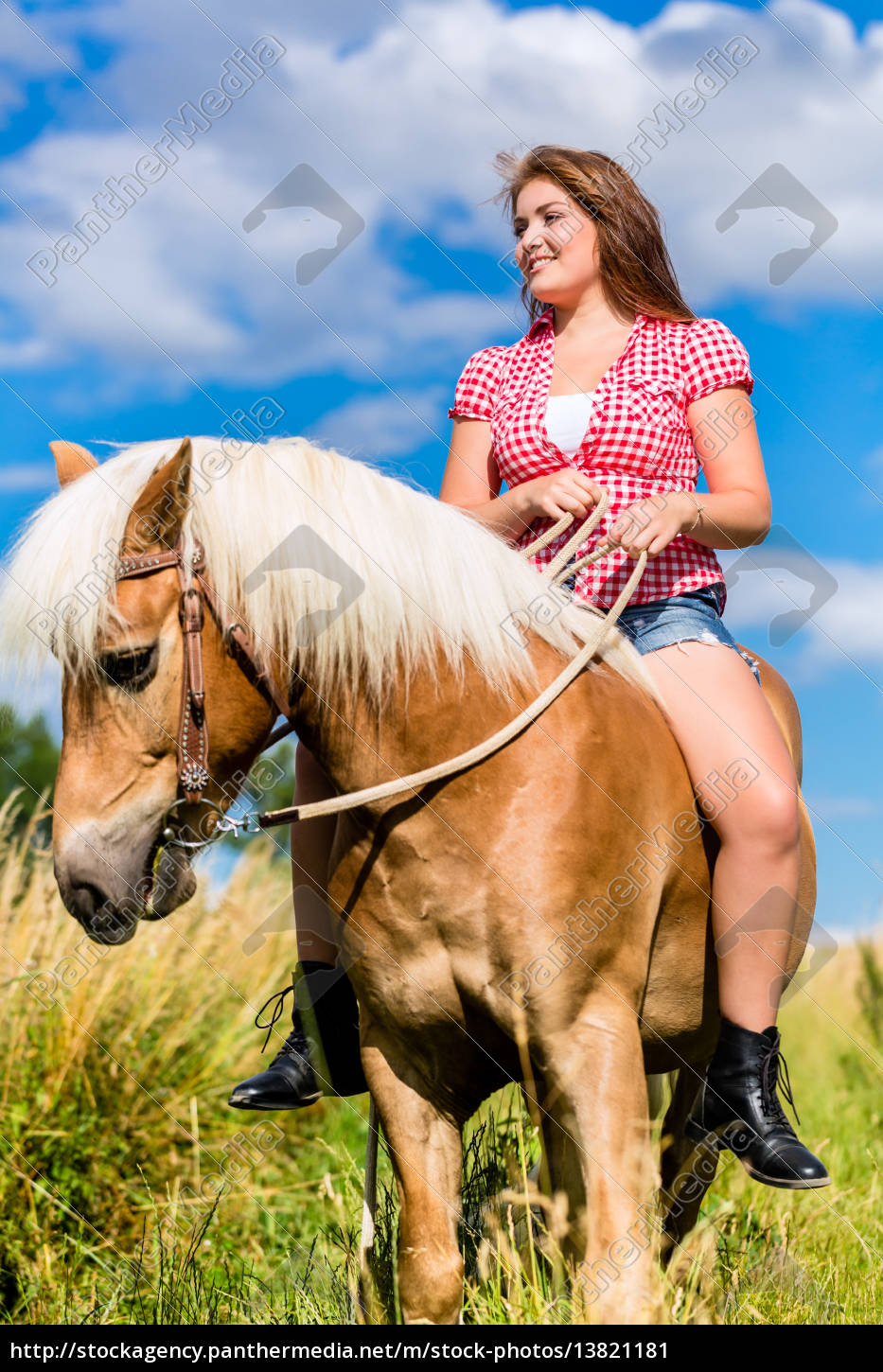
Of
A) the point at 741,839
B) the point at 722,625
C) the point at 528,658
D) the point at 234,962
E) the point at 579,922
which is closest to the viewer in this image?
the point at 579,922

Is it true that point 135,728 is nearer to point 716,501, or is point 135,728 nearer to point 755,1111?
point 716,501

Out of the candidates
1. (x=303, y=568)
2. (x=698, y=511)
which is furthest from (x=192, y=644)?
(x=698, y=511)

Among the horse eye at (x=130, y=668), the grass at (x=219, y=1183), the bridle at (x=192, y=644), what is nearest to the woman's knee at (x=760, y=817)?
the grass at (x=219, y=1183)

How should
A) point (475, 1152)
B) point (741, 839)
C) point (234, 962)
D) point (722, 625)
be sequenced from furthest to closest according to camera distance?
point (234, 962)
point (475, 1152)
point (722, 625)
point (741, 839)

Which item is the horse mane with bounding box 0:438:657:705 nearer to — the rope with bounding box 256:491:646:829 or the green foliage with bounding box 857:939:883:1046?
the rope with bounding box 256:491:646:829

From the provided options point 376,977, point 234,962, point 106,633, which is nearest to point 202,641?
point 106,633

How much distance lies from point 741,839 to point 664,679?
474 millimetres

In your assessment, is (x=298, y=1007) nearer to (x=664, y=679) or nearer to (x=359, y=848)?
(x=359, y=848)

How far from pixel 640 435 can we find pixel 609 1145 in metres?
1.84

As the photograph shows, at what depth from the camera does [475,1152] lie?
→ 3.94 m

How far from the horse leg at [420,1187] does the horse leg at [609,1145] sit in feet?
1.30

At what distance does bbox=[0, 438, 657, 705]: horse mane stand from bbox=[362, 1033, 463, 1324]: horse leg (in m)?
1.04

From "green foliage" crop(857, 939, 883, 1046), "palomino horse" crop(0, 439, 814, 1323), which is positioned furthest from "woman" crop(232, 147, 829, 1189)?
"green foliage" crop(857, 939, 883, 1046)

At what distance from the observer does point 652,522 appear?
2967 millimetres
